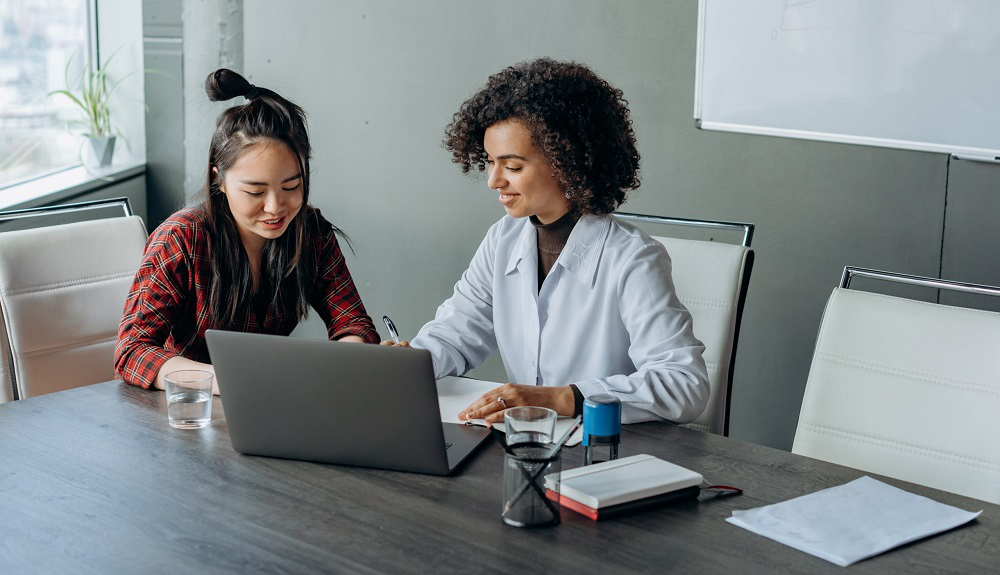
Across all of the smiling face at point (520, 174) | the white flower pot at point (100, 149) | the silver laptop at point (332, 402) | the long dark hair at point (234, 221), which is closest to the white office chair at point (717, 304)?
the smiling face at point (520, 174)

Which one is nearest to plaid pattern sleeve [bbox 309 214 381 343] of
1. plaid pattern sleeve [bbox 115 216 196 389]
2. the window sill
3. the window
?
plaid pattern sleeve [bbox 115 216 196 389]

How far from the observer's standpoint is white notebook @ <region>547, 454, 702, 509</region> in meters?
1.22

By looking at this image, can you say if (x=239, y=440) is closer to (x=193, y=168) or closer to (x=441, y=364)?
(x=441, y=364)

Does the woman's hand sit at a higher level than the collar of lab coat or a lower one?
lower

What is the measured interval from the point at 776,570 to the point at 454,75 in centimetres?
238

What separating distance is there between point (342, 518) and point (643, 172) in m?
1.90

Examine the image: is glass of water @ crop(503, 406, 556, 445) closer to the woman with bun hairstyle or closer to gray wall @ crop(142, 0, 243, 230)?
the woman with bun hairstyle

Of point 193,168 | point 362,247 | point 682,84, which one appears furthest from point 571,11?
point 193,168

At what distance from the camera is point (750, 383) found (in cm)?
277

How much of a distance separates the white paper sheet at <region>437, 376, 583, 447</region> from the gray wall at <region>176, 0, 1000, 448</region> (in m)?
1.26

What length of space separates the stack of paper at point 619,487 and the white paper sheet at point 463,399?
17cm

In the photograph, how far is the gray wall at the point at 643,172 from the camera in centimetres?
249

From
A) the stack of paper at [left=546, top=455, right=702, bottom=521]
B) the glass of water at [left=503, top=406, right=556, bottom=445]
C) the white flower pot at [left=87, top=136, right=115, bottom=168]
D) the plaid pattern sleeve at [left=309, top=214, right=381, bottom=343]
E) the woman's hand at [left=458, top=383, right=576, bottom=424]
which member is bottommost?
the stack of paper at [left=546, top=455, right=702, bottom=521]

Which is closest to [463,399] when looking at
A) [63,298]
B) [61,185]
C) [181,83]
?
[63,298]
